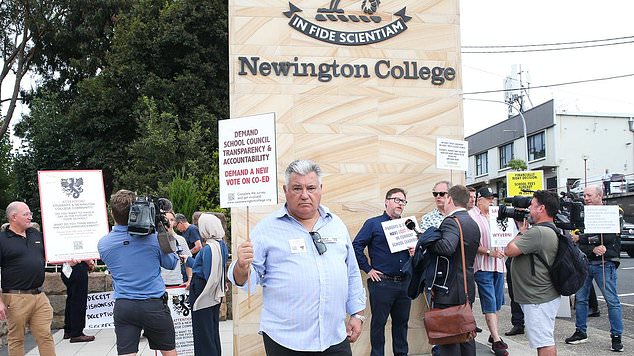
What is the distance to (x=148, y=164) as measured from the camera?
61.8ft

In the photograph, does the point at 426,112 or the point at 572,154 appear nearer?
the point at 426,112

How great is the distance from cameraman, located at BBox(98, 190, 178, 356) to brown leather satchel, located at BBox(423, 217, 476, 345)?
232 cm

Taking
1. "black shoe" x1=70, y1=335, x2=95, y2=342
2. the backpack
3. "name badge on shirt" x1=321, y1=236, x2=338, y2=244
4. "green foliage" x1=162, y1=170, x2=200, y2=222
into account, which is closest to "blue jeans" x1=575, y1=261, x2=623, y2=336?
the backpack

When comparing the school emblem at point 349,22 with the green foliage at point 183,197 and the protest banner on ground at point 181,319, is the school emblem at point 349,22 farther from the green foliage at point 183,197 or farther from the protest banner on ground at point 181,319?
the green foliage at point 183,197

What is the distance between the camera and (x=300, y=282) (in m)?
3.81

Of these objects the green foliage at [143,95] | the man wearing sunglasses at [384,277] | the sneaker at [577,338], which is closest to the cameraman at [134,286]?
the man wearing sunglasses at [384,277]

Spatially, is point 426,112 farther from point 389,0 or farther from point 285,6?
point 285,6

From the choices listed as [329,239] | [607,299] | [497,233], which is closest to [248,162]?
[329,239]

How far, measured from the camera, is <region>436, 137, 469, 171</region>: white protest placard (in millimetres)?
7566

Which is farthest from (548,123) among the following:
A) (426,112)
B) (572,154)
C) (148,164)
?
(426,112)

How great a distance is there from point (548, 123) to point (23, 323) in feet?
140

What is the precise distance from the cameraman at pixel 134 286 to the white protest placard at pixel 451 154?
144 inches

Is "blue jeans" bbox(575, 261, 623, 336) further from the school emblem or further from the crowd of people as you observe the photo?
the school emblem

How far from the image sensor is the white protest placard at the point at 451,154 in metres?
7.57
